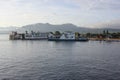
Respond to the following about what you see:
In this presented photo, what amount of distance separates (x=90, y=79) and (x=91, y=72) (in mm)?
4761

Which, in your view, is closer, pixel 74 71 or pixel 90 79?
pixel 90 79

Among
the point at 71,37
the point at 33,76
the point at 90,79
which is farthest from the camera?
the point at 71,37

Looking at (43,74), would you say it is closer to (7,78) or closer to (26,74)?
(26,74)

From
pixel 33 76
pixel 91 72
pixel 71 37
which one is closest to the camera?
pixel 33 76

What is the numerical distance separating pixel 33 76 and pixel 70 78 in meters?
5.86

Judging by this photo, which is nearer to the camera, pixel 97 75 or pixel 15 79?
pixel 15 79

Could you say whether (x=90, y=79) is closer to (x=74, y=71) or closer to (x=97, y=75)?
(x=97, y=75)

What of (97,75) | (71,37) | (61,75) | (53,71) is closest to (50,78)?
(61,75)

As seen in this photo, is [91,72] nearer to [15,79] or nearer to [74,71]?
[74,71]

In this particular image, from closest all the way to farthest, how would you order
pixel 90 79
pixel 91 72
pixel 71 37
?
pixel 90 79
pixel 91 72
pixel 71 37

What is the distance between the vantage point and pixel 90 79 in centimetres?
2970

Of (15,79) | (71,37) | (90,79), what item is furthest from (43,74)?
(71,37)

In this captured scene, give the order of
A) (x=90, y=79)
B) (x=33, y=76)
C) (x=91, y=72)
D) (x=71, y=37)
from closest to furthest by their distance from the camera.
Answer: (x=90, y=79) < (x=33, y=76) < (x=91, y=72) < (x=71, y=37)

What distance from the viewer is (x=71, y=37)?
538 feet
